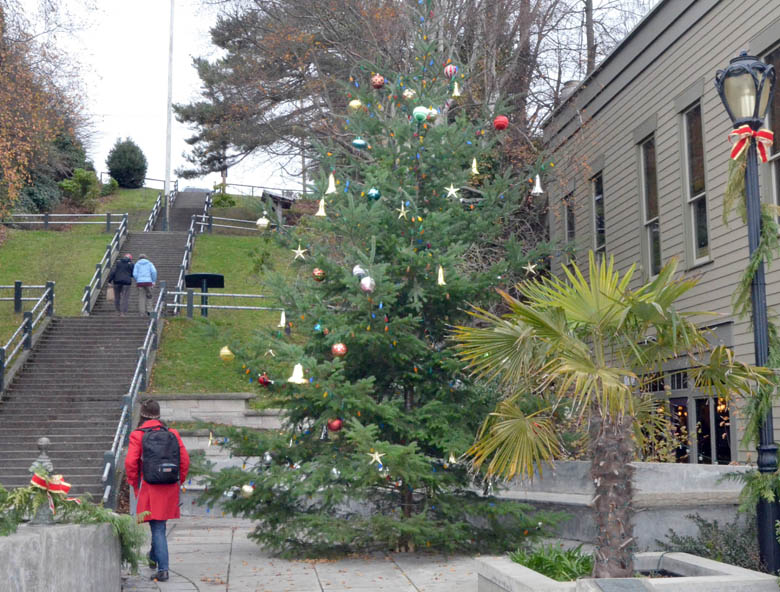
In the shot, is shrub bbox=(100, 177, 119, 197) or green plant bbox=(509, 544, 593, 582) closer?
green plant bbox=(509, 544, 593, 582)

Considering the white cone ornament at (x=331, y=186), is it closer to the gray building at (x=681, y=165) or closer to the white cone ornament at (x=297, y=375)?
the white cone ornament at (x=297, y=375)

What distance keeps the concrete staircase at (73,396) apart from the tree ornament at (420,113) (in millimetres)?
7562

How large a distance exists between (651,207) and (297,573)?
9.13 meters

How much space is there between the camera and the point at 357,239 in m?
10.0

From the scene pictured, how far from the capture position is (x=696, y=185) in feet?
44.1

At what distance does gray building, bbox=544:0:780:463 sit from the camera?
11.8 m

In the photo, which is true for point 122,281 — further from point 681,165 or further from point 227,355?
point 681,165

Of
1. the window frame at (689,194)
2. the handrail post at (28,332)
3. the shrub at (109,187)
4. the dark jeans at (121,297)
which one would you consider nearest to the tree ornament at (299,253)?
the window frame at (689,194)

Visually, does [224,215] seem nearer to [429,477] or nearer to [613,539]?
[429,477]

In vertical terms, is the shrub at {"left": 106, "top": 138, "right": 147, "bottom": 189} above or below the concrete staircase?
above

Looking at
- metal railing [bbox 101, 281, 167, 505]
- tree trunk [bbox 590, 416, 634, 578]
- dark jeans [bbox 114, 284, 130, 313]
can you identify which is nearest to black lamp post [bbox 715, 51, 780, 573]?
→ tree trunk [bbox 590, 416, 634, 578]

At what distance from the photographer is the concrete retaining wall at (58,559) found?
219 inches

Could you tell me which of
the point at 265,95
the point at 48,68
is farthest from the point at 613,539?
the point at 265,95

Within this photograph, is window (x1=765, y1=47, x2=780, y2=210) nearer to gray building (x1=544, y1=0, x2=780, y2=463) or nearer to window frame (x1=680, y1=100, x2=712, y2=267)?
gray building (x1=544, y1=0, x2=780, y2=463)
